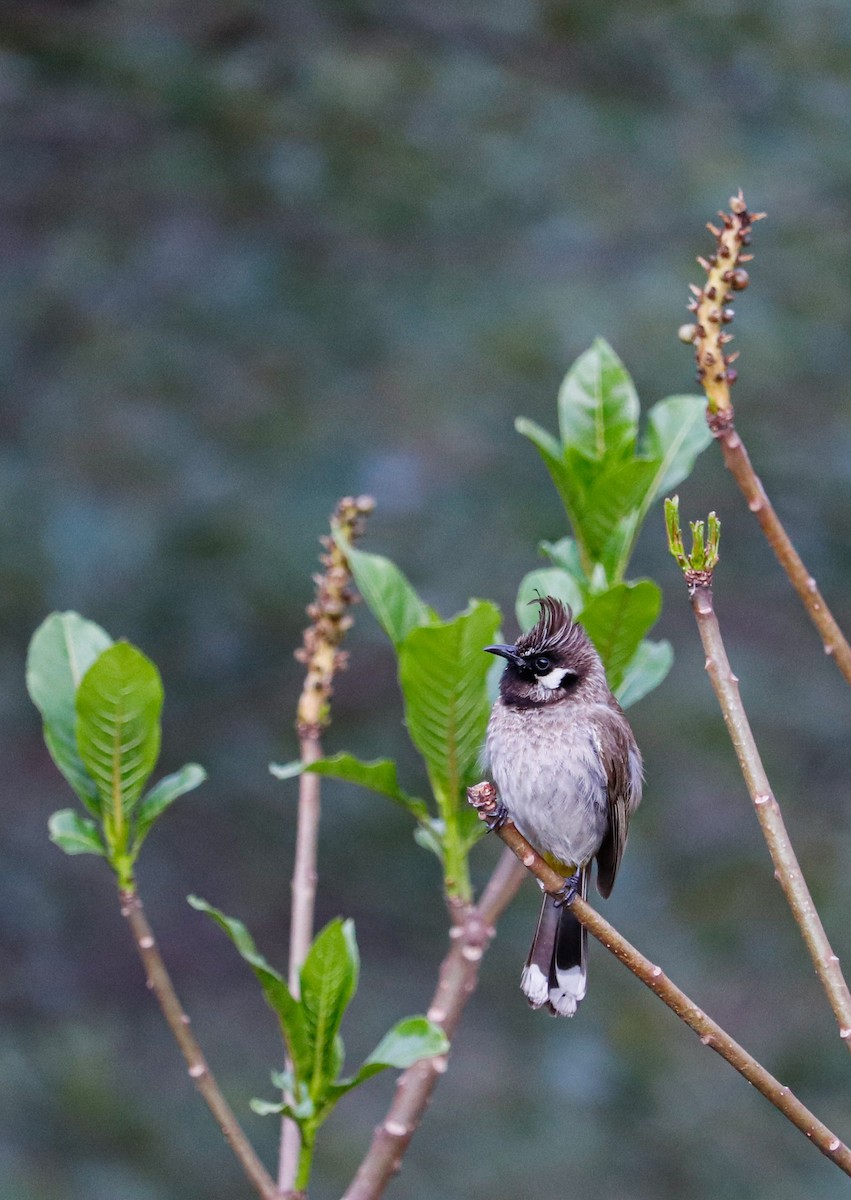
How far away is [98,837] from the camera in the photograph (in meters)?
1.34

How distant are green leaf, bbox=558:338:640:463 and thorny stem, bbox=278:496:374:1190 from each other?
1.07 ft

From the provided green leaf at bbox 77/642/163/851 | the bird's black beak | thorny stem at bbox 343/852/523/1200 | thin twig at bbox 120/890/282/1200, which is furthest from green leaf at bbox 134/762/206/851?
the bird's black beak

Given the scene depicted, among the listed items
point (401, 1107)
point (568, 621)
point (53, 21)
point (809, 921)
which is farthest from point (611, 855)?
point (53, 21)

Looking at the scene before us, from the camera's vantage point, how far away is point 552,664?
174 centimetres

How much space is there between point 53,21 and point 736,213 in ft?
13.0

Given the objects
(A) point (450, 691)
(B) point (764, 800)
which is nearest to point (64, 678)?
(A) point (450, 691)

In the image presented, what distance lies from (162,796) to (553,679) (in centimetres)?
63

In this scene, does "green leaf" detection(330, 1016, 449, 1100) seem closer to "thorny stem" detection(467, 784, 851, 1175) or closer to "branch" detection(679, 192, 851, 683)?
"thorny stem" detection(467, 784, 851, 1175)

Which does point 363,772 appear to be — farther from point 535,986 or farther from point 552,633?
point 552,633

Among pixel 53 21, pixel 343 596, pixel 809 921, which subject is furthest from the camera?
pixel 53 21

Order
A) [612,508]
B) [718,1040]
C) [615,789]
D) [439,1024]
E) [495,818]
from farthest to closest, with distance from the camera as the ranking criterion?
[615,789] → [612,508] → [439,1024] → [495,818] → [718,1040]

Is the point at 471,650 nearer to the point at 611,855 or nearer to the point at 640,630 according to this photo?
the point at 640,630

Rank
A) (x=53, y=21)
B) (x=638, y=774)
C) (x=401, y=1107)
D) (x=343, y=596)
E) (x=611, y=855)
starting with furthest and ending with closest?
(x=53, y=21)
(x=638, y=774)
(x=611, y=855)
(x=343, y=596)
(x=401, y=1107)

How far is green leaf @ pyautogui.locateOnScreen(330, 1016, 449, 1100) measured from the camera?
1153mm
